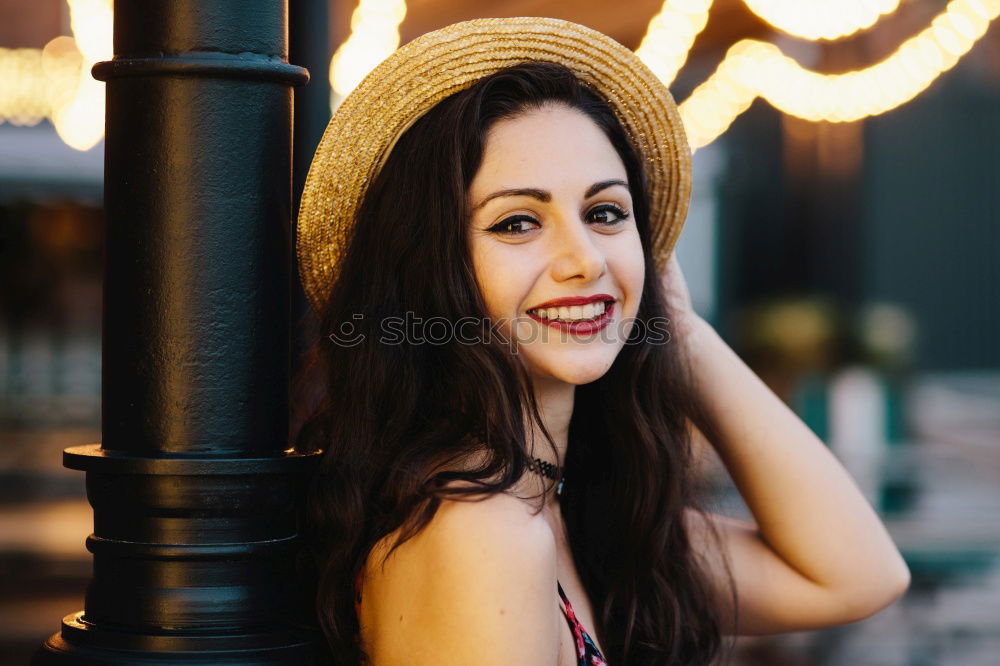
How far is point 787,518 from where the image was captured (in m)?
2.24

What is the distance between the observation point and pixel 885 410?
10.1 metres

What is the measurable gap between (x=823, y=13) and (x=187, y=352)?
5.26m

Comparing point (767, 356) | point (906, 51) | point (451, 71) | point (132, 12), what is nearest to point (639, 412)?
point (451, 71)

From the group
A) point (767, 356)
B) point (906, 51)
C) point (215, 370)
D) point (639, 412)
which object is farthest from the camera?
point (767, 356)

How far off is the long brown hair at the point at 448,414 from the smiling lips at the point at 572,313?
0.08 meters

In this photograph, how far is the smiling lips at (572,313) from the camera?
1.83 metres

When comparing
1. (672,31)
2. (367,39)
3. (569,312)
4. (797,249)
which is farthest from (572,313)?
(797,249)

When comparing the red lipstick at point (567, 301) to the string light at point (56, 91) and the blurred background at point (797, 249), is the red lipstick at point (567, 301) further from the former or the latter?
the string light at point (56, 91)

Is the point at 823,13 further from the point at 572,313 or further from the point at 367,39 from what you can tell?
the point at 572,313

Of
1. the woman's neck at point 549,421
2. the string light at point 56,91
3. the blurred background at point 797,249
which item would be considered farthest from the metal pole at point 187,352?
the string light at point 56,91

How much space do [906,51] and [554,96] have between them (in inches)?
239

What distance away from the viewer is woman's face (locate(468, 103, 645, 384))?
183cm

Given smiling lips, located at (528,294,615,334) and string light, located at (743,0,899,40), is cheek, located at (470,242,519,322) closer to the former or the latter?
smiling lips, located at (528,294,615,334)

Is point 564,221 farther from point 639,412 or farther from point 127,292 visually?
point 127,292
